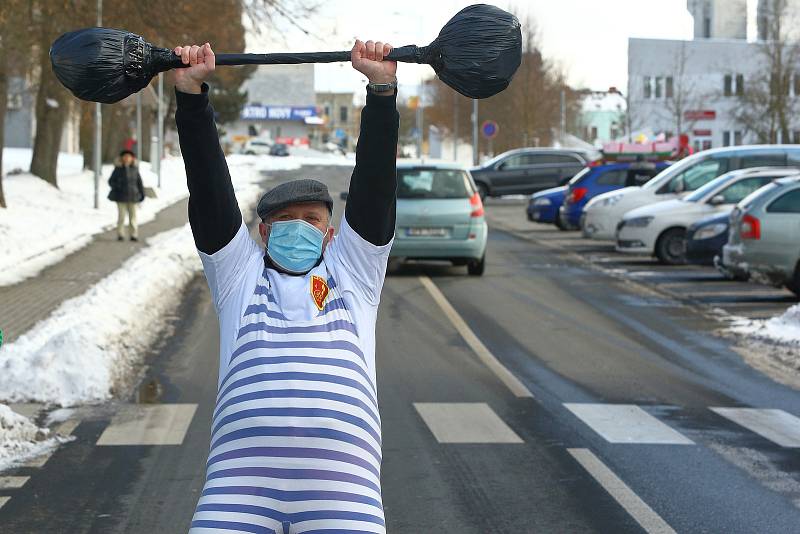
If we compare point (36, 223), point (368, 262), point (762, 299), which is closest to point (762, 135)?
point (36, 223)

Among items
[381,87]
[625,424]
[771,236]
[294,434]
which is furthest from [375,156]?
[771,236]

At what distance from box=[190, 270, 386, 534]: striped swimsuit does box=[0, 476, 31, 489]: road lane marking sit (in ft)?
15.6

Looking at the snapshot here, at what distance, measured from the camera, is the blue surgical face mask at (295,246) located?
386cm

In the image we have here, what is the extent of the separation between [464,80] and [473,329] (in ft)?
40.2

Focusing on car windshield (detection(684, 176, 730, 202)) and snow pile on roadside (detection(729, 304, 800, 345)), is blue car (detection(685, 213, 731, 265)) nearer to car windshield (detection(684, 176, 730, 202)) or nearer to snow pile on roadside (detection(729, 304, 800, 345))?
car windshield (detection(684, 176, 730, 202))

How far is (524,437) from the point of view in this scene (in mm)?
9812

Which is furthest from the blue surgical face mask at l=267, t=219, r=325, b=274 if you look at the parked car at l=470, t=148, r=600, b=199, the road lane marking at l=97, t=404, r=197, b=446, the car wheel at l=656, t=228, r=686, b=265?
the parked car at l=470, t=148, r=600, b=199

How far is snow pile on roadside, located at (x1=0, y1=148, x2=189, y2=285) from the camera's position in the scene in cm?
2392

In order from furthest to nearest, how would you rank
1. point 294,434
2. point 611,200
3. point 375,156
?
point 611,200, point 375,156, point 294,434

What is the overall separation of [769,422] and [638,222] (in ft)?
49.4

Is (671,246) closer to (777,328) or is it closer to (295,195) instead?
(777,328)

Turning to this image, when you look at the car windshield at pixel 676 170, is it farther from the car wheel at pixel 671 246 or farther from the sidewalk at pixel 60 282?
the sidewalk at pixel 60 282

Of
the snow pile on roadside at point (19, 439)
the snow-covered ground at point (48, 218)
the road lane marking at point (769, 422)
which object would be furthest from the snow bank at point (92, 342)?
the road lane marking at point (769, 422)

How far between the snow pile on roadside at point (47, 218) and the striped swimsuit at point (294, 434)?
55.8 feet
